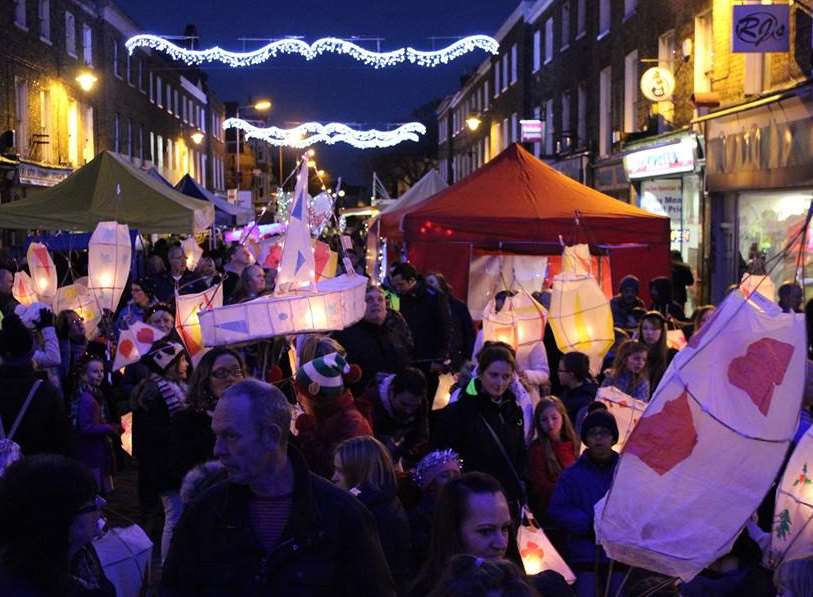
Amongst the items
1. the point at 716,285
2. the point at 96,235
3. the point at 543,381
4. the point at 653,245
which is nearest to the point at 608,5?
the point at 716,285

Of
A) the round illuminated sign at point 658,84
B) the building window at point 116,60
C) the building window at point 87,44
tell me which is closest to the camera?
the round illuminated sign at point 658,84

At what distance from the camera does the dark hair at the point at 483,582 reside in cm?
247

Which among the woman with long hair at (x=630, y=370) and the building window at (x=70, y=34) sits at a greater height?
the building window at (x=70, y=34)

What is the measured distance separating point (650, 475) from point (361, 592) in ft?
3.94

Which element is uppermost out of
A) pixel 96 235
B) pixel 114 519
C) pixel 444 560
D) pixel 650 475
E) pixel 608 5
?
pixel 608 5

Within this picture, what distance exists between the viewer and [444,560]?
381cm

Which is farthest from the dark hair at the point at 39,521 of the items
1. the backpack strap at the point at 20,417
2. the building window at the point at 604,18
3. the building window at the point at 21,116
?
the building window at the point at 21,116

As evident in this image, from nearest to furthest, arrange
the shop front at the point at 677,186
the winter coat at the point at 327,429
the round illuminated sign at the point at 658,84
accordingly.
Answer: the winter coat at the point at 327,429
the shop front at the point at 677,186
the round illuminated sign at the point at 658,84

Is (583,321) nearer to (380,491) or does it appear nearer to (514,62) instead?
(380,491)

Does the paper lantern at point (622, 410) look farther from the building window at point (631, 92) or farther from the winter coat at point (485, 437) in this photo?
the building window at point (631, 92)

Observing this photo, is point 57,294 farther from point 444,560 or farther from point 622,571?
point 444,560

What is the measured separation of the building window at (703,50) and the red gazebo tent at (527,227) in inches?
251

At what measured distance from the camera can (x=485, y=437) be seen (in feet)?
19.7

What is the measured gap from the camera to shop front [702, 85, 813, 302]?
15227mm
